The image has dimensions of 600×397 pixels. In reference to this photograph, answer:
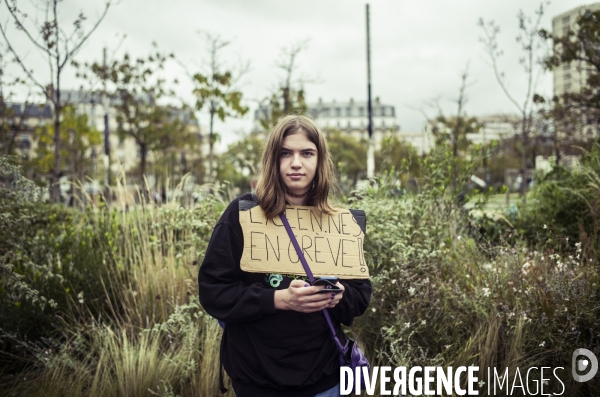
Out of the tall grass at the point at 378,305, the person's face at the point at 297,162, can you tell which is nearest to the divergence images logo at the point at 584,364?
the tall grass at the point at 378,305

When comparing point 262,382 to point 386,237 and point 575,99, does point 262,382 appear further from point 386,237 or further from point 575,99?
point 575,99

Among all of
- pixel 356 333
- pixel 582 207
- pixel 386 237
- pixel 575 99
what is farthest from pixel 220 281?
pixel 575 99

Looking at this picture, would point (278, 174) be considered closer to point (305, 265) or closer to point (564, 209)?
point (305, 265)

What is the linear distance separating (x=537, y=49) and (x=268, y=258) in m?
11.4

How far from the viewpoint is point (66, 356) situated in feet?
10.5

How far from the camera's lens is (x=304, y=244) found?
6.42 ft

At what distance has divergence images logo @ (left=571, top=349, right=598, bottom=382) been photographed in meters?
2.80

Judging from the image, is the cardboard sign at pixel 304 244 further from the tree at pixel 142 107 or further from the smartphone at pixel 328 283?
the tree at pixel 142 107

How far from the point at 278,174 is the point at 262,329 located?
569mm

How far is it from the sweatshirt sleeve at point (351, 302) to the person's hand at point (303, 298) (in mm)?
132

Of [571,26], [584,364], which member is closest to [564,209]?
[584,364]

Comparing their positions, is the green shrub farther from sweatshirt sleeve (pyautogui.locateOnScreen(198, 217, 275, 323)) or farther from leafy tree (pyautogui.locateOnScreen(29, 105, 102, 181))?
leafy tree (pyautogui.locateOnScreen(29, 105, 102, 181))

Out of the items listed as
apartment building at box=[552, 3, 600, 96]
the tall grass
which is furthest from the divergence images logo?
apartment building at box=[552, 3, 600, 96]

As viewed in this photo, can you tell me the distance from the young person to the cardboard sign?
0.12 feet
